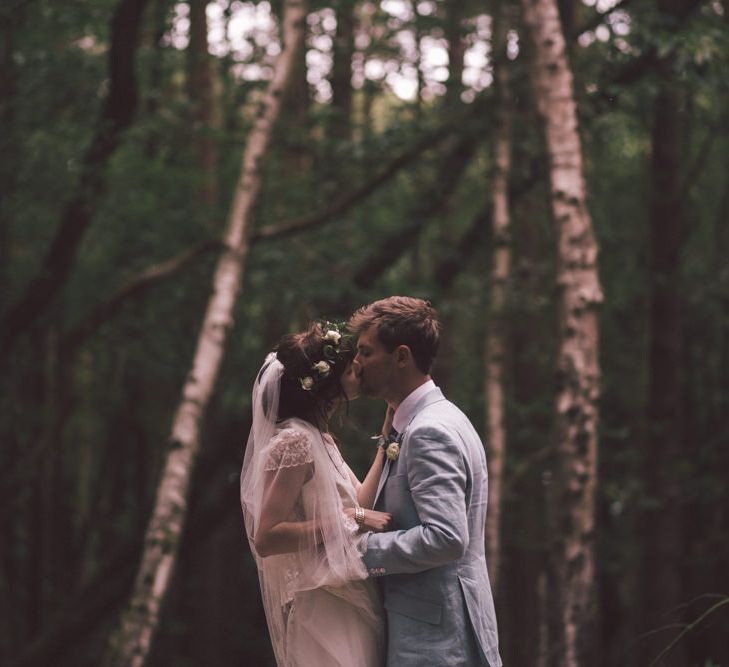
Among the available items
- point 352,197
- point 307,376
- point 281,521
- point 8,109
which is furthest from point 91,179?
point 281,521

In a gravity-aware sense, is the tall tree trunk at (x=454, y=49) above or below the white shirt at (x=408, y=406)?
above

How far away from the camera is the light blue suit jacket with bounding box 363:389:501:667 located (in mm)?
3090

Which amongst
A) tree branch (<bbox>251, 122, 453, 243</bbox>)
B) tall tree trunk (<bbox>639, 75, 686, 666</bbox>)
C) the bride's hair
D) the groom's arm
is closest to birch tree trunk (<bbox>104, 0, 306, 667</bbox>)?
tree branch (<bbox>251, 122, 453, 243</bbox>)

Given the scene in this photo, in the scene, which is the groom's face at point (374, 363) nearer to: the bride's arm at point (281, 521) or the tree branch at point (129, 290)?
the bride's arm at point (281, 521)

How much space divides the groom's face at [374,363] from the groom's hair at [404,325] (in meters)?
0.02

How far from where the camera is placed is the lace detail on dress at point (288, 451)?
129 inches

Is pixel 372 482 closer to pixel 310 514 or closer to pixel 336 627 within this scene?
pixel 310 514

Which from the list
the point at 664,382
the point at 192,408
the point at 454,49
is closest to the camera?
the point at 192,408

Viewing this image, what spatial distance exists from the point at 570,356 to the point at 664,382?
580cm

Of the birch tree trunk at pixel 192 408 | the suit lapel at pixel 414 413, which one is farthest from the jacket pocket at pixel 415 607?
the birch tree trunk at pixel 192 408

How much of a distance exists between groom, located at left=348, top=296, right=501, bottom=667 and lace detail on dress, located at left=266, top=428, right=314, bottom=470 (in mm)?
273

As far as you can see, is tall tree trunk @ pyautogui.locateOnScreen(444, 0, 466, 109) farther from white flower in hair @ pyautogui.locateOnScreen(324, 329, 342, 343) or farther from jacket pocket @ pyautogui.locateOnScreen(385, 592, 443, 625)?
jacket pocket @ pyautogui.locateOnScreen(385, 592, 443, 625)

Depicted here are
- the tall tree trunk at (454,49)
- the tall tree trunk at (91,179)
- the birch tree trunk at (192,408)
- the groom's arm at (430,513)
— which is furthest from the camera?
the tall tree trunk at (454,49)

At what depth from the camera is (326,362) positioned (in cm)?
339
